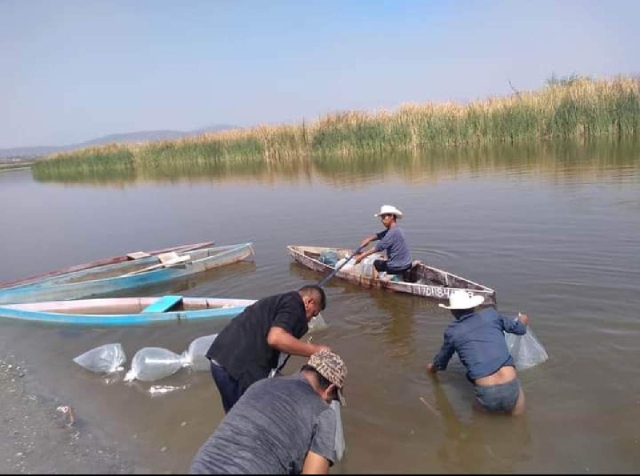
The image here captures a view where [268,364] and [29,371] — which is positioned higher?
[268,364]

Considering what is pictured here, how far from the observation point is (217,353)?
4164 millimetres

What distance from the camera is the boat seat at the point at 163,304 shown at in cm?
819

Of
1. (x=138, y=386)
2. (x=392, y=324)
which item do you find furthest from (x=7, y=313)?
(x=392, y=324)

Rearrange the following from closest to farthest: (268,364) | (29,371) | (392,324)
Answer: (268,364), (29,371), (392,324)

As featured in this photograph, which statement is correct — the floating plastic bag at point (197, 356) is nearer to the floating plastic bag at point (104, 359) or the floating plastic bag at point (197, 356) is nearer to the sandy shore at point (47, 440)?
the floating plastic bag at point (104, 359)

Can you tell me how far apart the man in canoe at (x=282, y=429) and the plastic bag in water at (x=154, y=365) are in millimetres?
3321

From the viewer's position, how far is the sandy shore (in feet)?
14.6

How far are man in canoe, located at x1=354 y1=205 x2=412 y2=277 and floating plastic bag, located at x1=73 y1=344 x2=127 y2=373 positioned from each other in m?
4.30

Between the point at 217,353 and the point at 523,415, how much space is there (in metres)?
2.80

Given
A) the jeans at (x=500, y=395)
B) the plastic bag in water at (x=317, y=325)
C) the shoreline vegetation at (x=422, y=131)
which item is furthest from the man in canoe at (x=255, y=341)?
the shoreline vegetation at (x=422, y=131)

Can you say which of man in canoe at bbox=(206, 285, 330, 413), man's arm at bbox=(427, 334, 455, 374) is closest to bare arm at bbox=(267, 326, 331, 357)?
man in canoe at bbox=(206, 285, 330, 413)

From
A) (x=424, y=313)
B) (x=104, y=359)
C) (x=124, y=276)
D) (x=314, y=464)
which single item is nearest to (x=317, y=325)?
(x=424, y=313)

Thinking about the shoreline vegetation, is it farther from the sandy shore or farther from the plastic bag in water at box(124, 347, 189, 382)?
the sandy shore

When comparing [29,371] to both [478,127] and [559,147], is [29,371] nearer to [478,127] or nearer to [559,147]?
[559,147]
